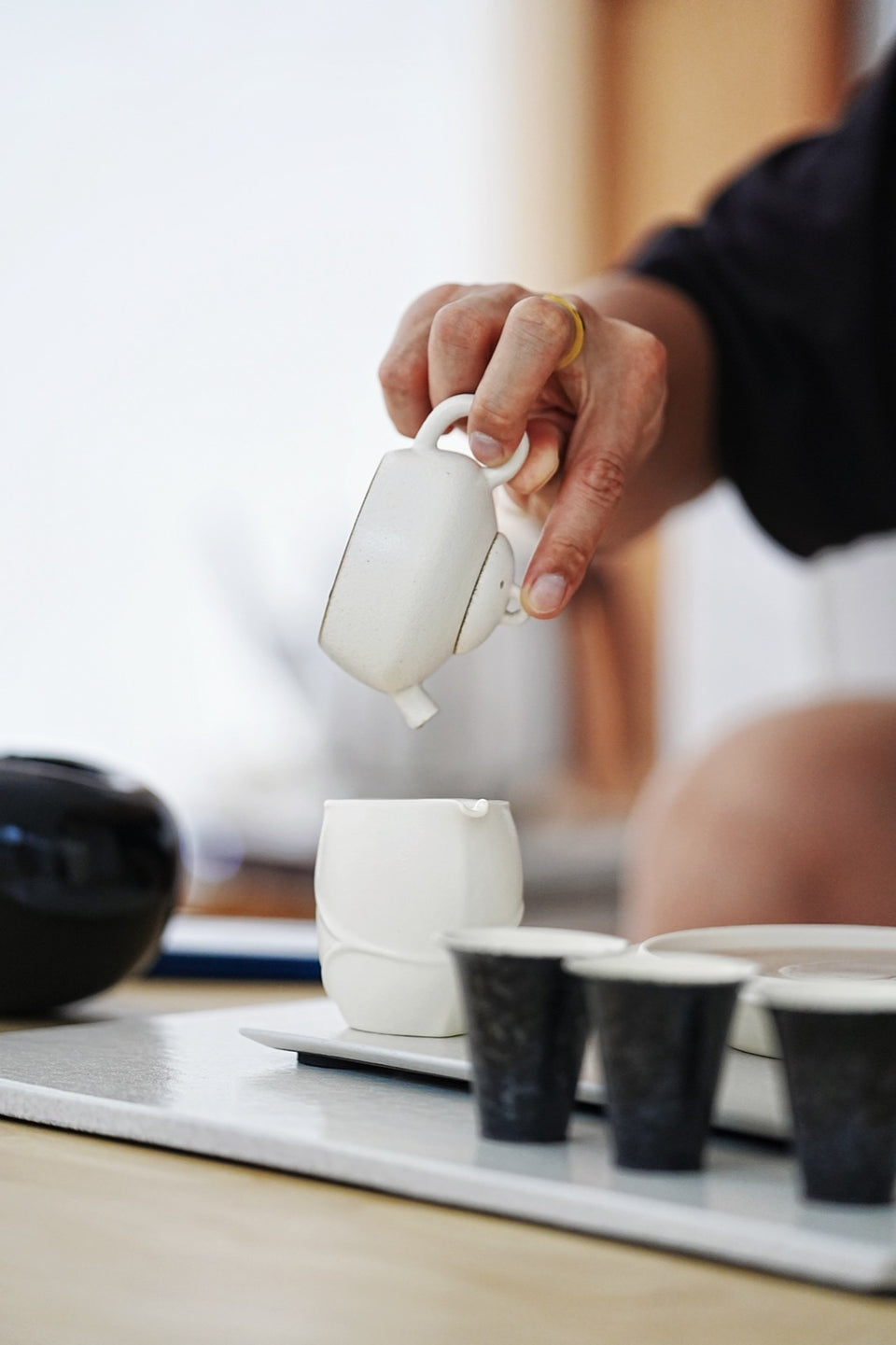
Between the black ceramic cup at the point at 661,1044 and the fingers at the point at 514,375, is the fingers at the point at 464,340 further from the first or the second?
the black ceramic cup at the point at 661,1044

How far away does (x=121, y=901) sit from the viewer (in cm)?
82

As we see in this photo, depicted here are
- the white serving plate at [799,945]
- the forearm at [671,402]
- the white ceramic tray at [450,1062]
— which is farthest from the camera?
the forearm at [671,402]

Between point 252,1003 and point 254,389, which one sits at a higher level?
point 254,389

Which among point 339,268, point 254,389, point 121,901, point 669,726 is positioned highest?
point 339,268

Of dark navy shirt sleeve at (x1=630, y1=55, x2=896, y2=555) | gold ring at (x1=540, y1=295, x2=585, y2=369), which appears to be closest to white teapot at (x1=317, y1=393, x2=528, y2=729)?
gold ring at (x1=540, y1=295, x2=585, y2=369)

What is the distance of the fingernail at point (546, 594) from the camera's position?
2.19ft

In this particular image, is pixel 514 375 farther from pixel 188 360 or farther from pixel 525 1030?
pixel 188 360

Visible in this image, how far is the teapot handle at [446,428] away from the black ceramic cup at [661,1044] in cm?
29

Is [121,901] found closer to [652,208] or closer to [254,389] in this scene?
[254,389]

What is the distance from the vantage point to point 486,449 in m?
0.65

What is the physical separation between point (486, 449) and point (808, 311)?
2.90 ft

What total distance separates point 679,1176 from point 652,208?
13.9ft

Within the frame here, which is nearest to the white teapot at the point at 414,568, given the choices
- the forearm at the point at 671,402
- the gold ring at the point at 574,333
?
the gold ring at the point at 574,333

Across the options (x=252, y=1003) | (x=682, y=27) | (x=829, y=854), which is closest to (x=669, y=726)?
(x=682, y=27)
